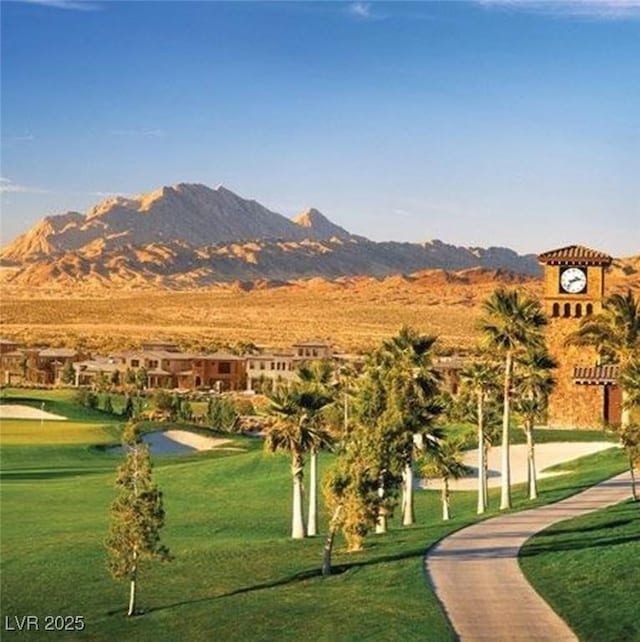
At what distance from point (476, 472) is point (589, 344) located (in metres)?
10.9

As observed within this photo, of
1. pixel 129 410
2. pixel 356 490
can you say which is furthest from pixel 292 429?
pixel 129 410

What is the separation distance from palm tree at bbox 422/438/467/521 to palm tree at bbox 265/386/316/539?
5.40 meters

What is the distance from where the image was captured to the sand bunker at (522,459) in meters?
58.1

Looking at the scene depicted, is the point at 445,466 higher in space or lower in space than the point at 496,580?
higher

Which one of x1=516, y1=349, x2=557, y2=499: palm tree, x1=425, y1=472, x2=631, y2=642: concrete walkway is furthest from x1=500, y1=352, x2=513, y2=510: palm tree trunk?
x1=425, y1=472, x2=631, y2=642: concrete walkway

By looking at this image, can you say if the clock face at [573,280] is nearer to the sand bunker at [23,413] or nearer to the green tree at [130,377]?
the sand bunker at [23,413]

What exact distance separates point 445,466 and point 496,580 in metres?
16.2

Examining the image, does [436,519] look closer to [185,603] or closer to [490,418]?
[490,418]

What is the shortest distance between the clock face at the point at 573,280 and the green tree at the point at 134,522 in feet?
136

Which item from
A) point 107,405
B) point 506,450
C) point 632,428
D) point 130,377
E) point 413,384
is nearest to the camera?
point 632,428

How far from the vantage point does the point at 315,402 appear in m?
43.0

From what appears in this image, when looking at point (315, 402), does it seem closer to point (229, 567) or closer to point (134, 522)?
point (229, 567)

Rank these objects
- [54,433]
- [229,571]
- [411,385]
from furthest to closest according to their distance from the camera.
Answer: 1. [54,433]
2. [411,385]
3. [229,571]

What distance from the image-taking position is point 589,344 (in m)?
67.1
